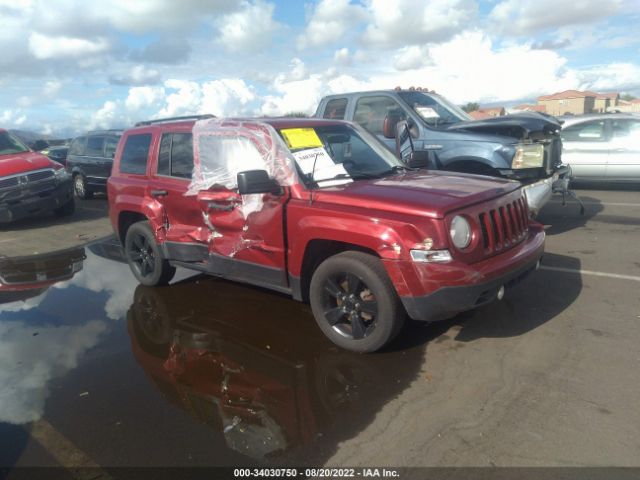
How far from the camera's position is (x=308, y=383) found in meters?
3.54

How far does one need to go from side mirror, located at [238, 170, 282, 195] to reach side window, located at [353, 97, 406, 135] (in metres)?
4.06

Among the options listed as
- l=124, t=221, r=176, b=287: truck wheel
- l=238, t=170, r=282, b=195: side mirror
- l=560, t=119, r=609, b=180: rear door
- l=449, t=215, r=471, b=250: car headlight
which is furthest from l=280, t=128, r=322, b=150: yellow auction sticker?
l=560, t=119, r=609, b=180: rear door

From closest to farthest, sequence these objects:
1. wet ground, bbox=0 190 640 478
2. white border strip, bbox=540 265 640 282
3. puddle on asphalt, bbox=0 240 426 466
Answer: wet ground, bbox=0 190 640 478 < puddle on asphalt, bbox=0 240 426 466 < white border strip, bbox=540 265 640 282

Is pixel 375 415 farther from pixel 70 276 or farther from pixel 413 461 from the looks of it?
pixel 70 276

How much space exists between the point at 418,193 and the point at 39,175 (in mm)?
8891

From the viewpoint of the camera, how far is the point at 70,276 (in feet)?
21.3

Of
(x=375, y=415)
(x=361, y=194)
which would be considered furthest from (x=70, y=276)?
(x=375, y=415)

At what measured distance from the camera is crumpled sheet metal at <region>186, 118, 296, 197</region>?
4.29 meters

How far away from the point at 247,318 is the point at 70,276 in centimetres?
309

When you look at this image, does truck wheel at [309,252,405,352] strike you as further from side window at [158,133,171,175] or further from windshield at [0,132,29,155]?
windshield at [0,132,29,155]

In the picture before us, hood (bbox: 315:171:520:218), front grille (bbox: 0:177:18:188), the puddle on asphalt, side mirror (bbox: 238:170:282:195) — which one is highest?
side mirror (bbox: 238:170:282:195)

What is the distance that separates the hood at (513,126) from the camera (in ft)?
22.5

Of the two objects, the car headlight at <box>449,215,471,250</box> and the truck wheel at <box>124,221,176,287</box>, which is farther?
the truck wheel at <box>124,221,176,287</box>

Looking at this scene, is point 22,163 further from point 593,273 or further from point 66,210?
point 593,273
